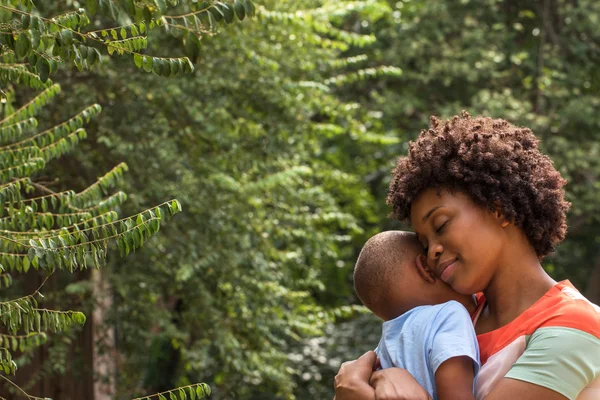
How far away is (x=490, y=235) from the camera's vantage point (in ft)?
7.73

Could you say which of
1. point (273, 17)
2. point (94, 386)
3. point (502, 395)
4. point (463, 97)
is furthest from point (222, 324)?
point (463, 97)

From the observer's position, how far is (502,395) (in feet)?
6.86

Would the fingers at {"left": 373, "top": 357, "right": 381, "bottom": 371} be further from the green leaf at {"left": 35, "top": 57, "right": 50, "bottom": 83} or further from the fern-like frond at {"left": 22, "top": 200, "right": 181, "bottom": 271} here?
the green leaf at {"left": 35, "top": 57, "right": 50, "bottom": 83}

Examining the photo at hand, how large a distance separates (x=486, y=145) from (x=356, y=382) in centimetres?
75

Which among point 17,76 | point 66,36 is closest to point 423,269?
point 66,36

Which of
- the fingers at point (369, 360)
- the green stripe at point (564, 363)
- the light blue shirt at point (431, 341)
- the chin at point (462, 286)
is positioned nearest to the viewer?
the green stripe at point (564, 363)

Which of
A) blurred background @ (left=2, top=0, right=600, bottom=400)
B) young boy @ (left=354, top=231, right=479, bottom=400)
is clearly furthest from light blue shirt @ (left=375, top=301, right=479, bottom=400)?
blurred background @ (left=2, top=0, right=600, bottom=400)

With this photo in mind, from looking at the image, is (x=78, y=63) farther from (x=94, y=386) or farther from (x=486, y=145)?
(x=94, y=386)

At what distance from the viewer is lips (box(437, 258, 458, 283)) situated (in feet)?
7.80

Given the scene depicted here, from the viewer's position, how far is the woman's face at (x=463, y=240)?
235cm

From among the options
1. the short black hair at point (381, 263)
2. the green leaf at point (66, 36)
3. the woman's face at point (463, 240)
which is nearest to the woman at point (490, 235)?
the woman's face at point (463, 240)

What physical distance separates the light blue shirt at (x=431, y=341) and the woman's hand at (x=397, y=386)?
0.16 ft

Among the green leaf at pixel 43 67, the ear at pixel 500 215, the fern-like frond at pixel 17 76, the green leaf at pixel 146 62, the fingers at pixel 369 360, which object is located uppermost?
the green leaf at pixel 43 67

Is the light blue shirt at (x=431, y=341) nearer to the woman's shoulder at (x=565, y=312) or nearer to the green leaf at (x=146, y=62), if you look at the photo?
the woman's shoulder at (x=565, y=312)
